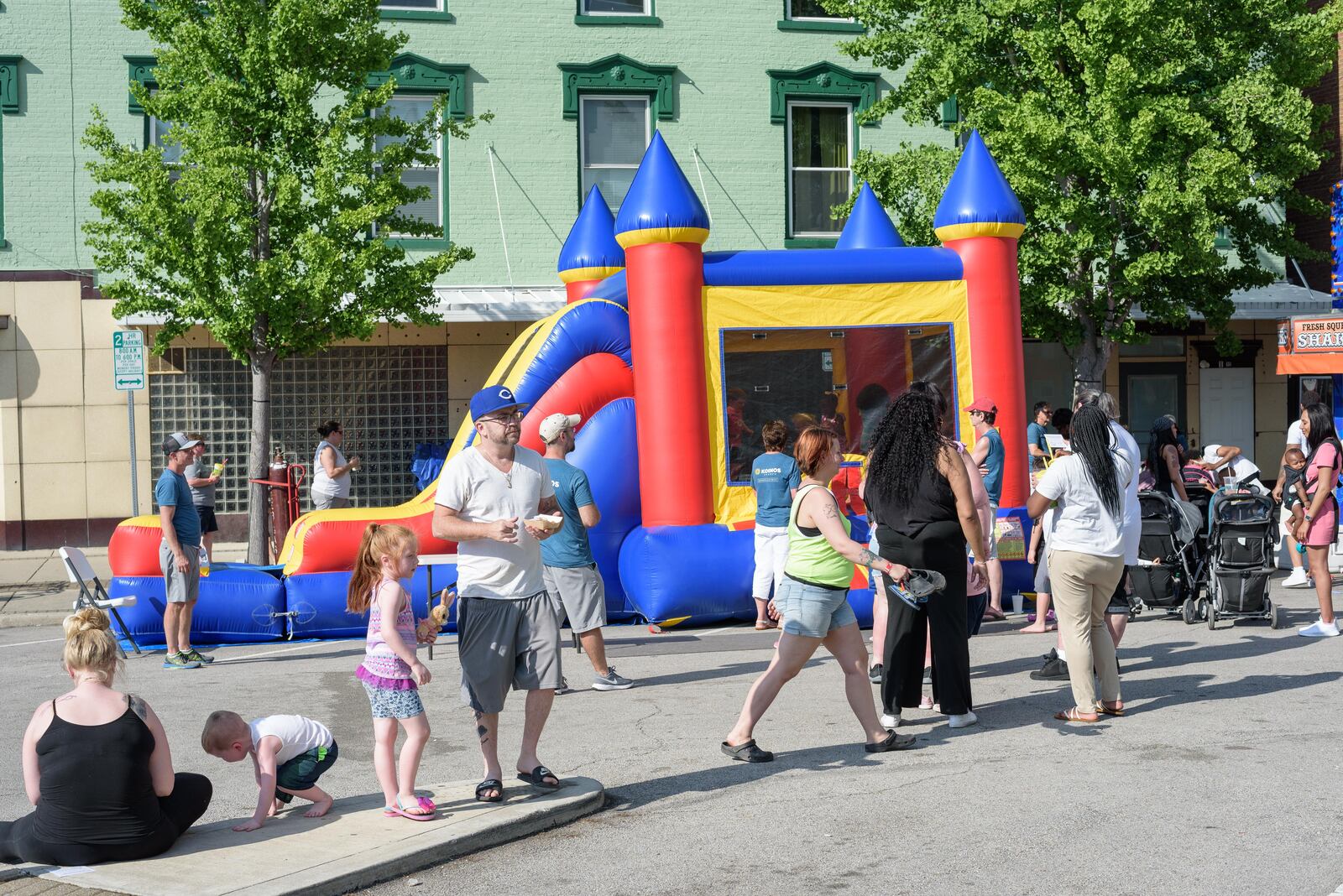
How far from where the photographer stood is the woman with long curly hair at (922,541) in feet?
25.1

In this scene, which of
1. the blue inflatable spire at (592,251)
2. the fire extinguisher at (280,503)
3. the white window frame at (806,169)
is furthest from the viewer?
the white window frame at (806,169)

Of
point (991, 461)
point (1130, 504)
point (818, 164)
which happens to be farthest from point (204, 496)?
point (818, 164)

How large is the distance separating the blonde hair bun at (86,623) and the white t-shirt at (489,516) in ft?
4.68

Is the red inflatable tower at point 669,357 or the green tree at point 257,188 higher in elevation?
the green tree at point 257,188

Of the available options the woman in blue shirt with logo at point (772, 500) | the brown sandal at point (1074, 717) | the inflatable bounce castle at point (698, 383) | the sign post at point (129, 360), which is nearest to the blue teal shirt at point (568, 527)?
the woman in blue shirt with logo at point (772, 500)

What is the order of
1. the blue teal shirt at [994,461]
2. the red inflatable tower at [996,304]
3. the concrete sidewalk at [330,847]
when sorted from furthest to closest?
the red inflatable tower at [996,304] < the blue teal shirt at [994,461] < the concrete sidewalk at [330,847]

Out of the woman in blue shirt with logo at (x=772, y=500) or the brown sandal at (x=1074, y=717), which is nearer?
the brown sandal at (x=1074, y=717)

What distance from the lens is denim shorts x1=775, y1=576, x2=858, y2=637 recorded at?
22.9 feet

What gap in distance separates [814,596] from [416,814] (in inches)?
85.3

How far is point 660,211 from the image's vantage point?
11836 mm

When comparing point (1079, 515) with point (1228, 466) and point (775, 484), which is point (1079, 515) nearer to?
point (775, 484)

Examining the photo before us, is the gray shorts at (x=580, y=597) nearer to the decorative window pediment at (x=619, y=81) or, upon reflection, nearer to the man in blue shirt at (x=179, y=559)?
the man in blue shirt at (x=179, y=559)

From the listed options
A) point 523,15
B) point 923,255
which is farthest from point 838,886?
point 523,15

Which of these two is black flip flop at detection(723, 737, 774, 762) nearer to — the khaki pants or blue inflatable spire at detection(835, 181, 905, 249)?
the khaki pants
